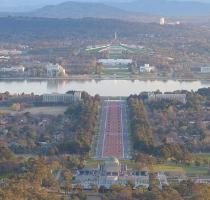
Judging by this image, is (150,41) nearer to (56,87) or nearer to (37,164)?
(56,87)

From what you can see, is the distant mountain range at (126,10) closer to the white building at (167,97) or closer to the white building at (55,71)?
the white building at (55,71)

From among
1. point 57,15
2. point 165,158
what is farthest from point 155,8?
point 165,158

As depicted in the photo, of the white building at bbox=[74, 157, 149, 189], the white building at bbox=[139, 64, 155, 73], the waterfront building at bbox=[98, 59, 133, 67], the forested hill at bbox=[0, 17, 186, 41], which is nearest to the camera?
the white building at bbox=[74, 157, 149, 189]

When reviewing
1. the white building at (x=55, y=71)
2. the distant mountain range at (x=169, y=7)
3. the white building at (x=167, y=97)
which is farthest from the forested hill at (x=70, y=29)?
the distant mountain range at (x=169, y=7)

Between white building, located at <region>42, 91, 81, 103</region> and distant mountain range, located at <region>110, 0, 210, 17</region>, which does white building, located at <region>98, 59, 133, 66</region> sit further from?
distant mountain range, located at <region>110, 0, 210, 17</region>

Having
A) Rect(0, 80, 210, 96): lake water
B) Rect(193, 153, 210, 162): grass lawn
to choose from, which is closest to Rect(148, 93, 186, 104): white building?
Rect(0, 80, 210, 96): lake water

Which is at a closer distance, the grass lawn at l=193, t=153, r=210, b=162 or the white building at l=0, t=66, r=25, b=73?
the grass lawn at l=193, t=153, r=210, b=162
